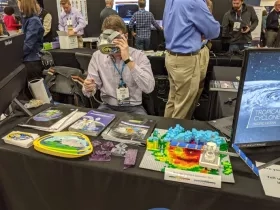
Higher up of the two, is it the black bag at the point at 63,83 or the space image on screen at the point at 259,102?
the space image on screen at the point at 259,102

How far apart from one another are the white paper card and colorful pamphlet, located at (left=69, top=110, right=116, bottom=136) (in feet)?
2.11

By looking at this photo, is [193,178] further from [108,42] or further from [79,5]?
[79,5]

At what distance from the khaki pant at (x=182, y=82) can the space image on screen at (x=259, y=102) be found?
4.98 feet

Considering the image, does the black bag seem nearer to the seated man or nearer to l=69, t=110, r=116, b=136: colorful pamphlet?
the seated man

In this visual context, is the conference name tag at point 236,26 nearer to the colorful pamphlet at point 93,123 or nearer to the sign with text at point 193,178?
the colorful pamphlet at point 93,123

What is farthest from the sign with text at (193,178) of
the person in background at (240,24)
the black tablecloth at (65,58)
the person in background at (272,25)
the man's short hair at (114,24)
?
the person in background at (272,25)

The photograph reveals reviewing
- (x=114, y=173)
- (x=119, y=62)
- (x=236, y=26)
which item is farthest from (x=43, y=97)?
(x=236, y=26)

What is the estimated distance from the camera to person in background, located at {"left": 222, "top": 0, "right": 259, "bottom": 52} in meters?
3.96

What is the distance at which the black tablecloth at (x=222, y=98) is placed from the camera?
59.6 inches

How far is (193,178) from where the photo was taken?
87cm

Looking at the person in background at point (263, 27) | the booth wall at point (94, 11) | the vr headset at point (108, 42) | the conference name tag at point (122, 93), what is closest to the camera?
the vr headset at point (108, 42)

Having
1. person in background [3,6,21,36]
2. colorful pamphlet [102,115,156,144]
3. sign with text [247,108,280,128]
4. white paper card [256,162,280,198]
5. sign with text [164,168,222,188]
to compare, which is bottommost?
white paper card [256,162,280,198]

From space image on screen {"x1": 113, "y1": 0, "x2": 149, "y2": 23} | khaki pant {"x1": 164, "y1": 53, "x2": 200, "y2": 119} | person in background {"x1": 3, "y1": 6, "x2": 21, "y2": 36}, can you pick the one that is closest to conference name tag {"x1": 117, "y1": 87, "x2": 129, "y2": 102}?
khaki pant {"x1": 164, "y1": 53, "x2": 200, "y2": 119}

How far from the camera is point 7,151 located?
1.05m
